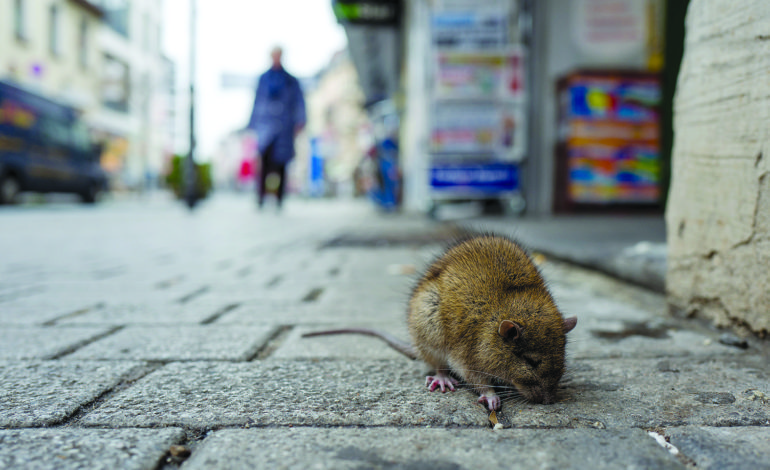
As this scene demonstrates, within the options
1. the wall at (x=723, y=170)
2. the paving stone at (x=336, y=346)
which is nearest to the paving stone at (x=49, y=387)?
the paving stone at (x=336, y=346)

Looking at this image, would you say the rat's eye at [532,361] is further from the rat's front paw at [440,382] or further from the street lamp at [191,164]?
the street lamp at [191,164]

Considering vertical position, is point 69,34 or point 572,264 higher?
point 69,34

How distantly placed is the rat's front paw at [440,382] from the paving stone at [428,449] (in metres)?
0.32

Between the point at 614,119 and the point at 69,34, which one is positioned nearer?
the point at 614,119

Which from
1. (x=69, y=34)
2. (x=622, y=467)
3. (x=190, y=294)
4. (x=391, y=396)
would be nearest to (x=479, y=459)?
(x=622, y=467)

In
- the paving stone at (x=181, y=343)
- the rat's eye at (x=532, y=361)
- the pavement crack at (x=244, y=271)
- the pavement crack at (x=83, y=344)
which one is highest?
the rat's eye at (x=532, y=361)

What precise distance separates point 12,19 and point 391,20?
1765 centimetres

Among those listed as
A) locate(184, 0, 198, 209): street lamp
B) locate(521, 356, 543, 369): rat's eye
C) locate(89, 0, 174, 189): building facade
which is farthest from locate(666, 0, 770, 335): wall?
locate(89, 0, 174, 189): building facade

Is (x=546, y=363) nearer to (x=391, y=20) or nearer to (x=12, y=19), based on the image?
(x=391, y=20)

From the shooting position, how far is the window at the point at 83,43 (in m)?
30.3

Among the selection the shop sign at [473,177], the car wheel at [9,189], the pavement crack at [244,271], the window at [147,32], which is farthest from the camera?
the window at [147,32]

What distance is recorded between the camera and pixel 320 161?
117 ft

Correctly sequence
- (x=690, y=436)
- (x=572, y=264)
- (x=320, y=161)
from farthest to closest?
(x=320, y=161) < (x=572, y=264) < (x=690, y=436)

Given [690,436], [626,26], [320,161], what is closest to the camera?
[690,436]
